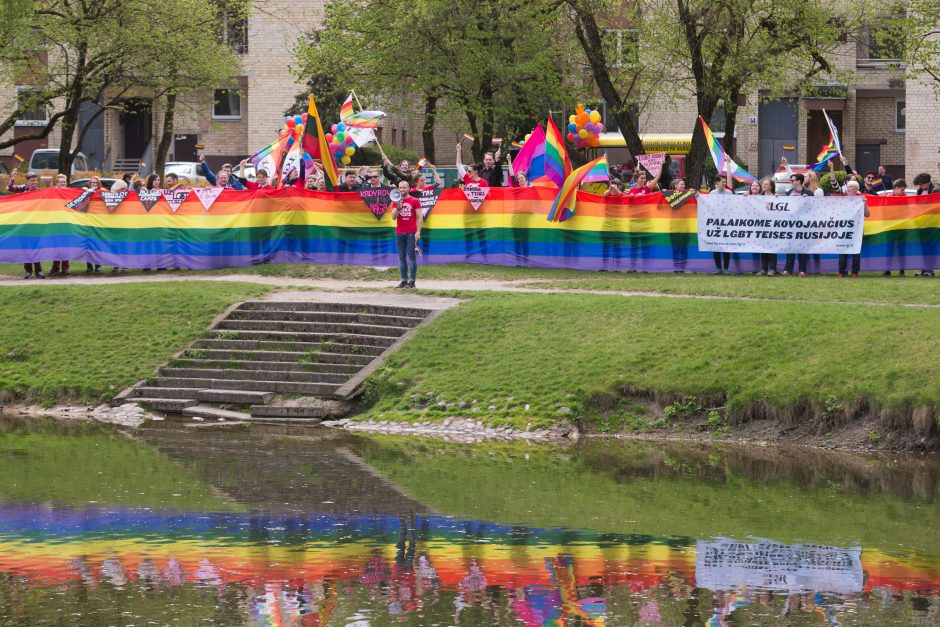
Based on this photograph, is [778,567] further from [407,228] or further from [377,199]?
[377,199]

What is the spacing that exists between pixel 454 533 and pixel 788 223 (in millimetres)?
15069

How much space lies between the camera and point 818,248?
27844 millimetres

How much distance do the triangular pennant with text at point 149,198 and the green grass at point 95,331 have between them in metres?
3.19

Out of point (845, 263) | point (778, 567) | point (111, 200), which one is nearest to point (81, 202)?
point (111, 200)

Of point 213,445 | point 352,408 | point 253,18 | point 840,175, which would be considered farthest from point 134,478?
point 253,18

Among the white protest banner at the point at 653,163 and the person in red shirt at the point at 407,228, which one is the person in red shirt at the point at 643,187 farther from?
the person in red shirt at the point at 407,228

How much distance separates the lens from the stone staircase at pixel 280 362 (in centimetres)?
2225

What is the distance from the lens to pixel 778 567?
13070 mm

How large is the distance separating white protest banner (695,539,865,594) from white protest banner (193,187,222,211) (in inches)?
704

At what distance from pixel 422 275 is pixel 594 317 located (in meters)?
5.85

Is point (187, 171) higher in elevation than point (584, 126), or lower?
lower

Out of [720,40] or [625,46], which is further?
[625,46]

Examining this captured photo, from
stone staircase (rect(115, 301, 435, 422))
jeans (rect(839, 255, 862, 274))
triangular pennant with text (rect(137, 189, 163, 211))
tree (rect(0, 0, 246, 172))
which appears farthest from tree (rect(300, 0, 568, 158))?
stone staircase (rect(115, 301, 435, 422))

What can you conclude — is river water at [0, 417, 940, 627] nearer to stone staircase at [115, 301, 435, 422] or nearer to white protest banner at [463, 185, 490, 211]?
stone staircase at [115, 301, 435, 422]
